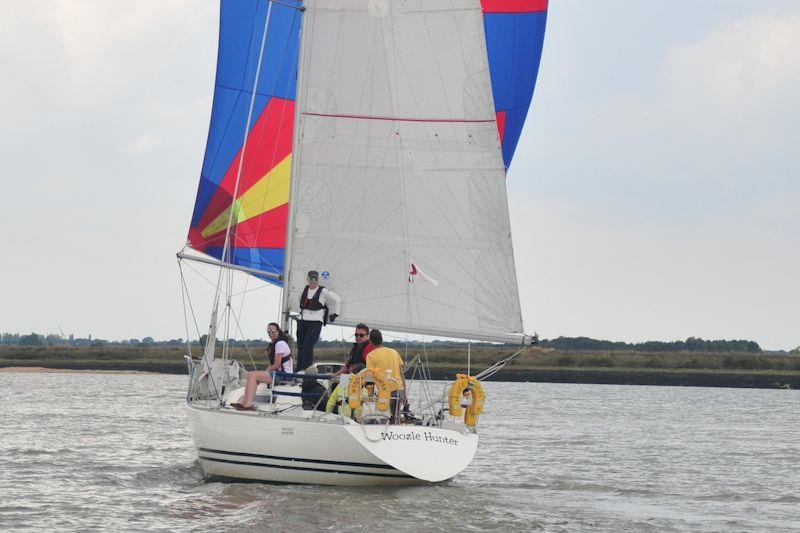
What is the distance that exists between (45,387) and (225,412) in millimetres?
37479

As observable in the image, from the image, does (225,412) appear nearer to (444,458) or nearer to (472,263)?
(444,458)

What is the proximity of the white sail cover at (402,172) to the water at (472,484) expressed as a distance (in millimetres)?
2619

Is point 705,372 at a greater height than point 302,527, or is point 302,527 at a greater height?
point 705,372

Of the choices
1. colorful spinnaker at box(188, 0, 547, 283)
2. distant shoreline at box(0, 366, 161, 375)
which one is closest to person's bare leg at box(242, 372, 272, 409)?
colorful spinnaker at box(188, 0, 547, 283)

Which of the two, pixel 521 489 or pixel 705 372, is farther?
pixel 705 372

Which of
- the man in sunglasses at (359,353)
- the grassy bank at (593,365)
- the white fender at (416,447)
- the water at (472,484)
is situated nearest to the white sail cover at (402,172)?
the man in sunglasses at (359,353)

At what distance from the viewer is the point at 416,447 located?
1494 centimetres

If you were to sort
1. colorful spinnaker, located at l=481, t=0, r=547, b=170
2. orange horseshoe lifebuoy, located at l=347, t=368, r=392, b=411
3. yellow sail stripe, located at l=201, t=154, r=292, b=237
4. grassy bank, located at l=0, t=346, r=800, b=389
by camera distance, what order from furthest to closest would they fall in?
grassy bank, located at l=0, t=346, r=800, b=389 < colorful spinnaker, located at l=481, t=0, r=547, b=170 < yellow sail stripe, located at l=201, t=154, r=292, b=237 < orange horseshoe lifebuoy, located at l=347, t=368, r=392, b=411

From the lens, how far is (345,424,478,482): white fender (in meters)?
14.8

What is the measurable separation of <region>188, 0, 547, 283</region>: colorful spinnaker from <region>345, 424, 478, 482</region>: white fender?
4983mm

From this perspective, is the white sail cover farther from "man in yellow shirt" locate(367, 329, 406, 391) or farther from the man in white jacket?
"man in yellow shirt" locate(367, 329, 406, 391)

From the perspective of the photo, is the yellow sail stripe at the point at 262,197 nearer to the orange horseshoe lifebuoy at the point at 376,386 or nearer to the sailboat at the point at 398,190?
the sailboat at the point at 398,190

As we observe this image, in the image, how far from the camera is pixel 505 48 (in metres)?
20.9

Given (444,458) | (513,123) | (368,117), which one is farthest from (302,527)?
(513,123)
